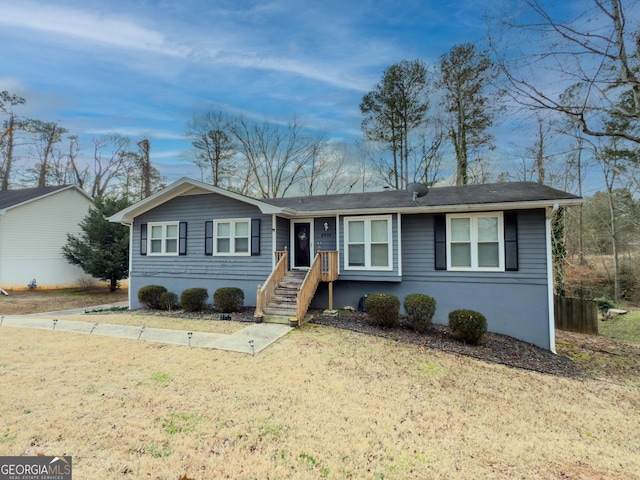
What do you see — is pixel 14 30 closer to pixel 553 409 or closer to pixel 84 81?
pixel 84 81

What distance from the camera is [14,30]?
33.2ft

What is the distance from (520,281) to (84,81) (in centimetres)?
1800

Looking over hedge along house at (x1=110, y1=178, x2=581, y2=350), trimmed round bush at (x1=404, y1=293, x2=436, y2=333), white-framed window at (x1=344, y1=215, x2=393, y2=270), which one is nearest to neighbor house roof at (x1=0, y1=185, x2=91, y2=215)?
hedge along house at (x1=110, y1=178, x2=581, y2=350)

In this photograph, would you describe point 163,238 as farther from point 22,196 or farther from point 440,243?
point 22,196

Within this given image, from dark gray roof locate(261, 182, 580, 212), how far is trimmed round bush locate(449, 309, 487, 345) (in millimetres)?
3230

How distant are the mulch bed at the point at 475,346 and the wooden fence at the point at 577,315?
172 inches

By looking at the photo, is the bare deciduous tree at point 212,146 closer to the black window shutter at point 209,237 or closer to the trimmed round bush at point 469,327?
the black window shutter at point 209,237

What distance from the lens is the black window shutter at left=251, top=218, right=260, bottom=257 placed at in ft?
35.7

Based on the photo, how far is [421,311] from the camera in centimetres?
830

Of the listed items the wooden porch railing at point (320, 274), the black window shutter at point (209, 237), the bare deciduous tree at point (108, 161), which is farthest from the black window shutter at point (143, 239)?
the bare deciduous tree at point (108, 161)

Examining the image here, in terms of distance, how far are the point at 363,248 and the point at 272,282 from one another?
123 inches

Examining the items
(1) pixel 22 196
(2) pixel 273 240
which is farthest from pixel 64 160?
(2) pixel 273 240

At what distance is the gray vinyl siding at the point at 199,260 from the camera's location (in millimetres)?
10922

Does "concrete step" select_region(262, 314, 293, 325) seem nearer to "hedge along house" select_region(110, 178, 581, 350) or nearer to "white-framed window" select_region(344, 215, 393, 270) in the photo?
"hedge along house" select_region(110, 178, 581, 350)
